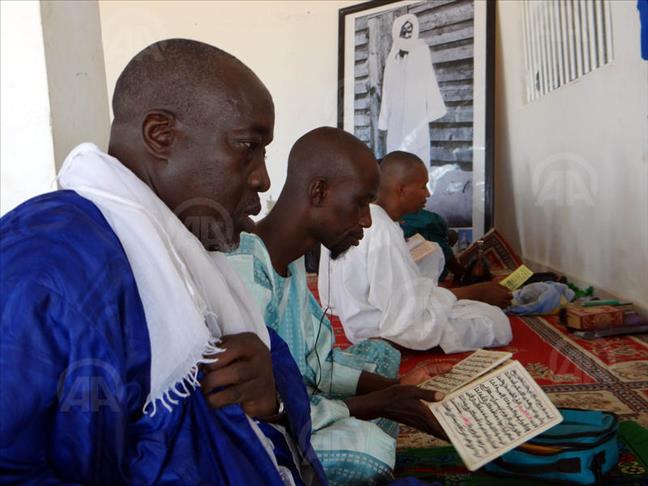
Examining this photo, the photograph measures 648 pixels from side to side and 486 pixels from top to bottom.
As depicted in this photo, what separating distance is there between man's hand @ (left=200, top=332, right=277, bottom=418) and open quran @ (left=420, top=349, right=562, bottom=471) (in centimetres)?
61

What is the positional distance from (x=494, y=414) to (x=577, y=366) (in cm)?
169

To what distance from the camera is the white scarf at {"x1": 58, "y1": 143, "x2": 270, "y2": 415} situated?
0.83 meters

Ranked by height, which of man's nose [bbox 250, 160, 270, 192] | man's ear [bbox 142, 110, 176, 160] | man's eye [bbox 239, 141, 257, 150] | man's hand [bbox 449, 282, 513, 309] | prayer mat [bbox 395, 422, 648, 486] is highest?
man's ear [bbox 142, 110, 176, 160]

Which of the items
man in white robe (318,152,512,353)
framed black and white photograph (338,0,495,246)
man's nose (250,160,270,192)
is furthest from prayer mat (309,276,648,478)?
framed black and white photograph (338,0,495,246)

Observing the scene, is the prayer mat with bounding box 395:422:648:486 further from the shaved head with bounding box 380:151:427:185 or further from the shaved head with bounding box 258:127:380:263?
the shaved head with bounding box 380:151:427:185

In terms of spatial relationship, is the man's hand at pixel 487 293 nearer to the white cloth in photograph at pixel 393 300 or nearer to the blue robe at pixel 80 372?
the white cloth in photograph at pixel 393 300

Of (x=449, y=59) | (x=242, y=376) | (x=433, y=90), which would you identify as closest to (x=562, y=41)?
(x=449, y=59)

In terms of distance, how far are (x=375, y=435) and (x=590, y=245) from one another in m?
3.27

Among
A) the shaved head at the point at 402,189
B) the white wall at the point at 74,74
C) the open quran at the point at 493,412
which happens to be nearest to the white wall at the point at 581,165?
the shaved head at the point at 402,189

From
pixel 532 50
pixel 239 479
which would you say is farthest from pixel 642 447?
pixel 532 50

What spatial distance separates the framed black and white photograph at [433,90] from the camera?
5.74 metres

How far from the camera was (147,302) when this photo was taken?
0.83 m

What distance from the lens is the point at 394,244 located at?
10.1 ft

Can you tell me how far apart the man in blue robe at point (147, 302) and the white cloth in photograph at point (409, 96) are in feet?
16.9
